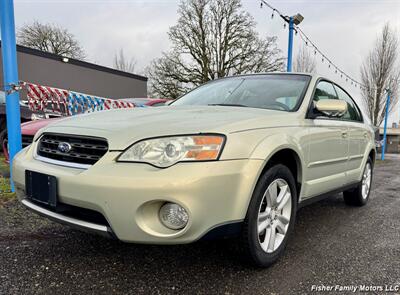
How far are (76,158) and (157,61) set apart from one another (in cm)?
2200

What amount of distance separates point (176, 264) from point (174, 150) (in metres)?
0.94

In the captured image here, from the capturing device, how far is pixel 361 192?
14.0ft

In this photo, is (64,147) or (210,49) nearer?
(64,147)

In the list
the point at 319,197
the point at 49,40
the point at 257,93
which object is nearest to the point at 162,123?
the point at 257,93

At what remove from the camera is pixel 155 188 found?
1.75 m

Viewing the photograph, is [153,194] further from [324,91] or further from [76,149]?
[324,91]

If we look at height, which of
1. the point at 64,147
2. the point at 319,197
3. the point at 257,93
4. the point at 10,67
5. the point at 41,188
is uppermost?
the point at 10,67

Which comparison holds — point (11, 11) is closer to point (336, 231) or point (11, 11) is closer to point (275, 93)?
point (275, 93)

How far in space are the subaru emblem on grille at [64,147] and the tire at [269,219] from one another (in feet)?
3.90

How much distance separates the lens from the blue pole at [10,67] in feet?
11.6

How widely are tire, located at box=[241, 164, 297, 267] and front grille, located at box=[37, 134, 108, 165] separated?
3.22 feet

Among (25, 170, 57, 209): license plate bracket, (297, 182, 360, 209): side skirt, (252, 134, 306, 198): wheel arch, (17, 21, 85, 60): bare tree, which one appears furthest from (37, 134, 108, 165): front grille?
(17, 21, 85, 60): bare tree

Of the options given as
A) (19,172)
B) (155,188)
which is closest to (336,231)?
(155,188)

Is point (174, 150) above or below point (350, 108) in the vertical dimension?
below
